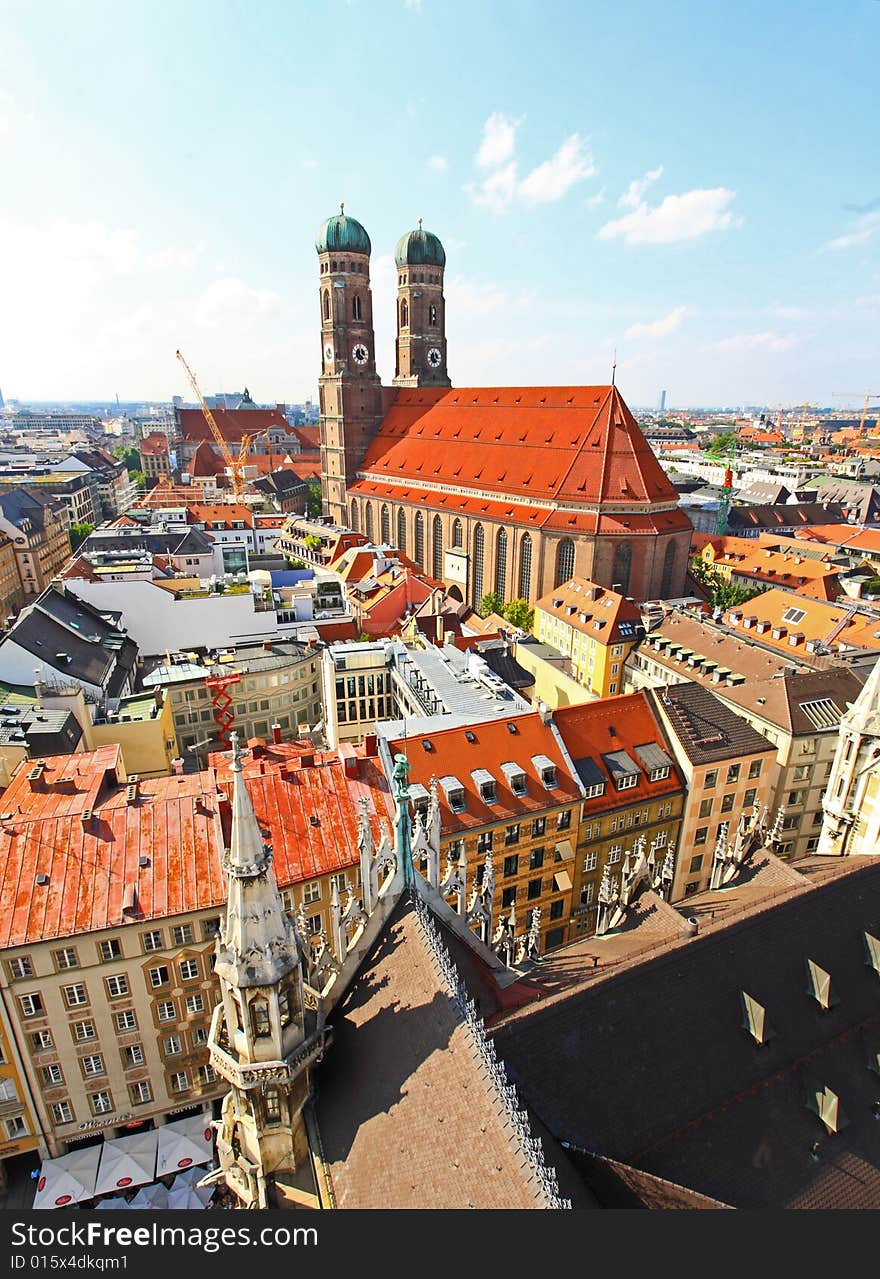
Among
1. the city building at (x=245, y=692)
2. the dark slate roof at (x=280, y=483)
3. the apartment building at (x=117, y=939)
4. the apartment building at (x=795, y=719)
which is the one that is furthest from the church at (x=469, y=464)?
the apartment building at (x=117, y=939)

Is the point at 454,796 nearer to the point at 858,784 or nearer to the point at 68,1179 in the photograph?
the point at 858,784

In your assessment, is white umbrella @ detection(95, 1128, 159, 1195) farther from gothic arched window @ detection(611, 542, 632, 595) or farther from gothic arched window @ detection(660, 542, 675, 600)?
gothic arched window @ detection(660, 542, 675, 600)

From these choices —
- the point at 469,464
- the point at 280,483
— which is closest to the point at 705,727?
the point at 469,464

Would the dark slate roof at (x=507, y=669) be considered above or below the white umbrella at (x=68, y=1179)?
above

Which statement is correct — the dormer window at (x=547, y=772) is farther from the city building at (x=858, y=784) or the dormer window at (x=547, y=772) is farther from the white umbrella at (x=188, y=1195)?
the white umbrella at (x=188, y=1195)

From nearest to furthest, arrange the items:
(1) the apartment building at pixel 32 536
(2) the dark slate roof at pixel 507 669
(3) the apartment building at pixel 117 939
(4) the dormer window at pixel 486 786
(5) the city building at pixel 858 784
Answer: (3) the apartment building at pixel 117 939, (5) the city building at pixel 858 784, (4) the dormer window at pixel 486 786, (2) the dark slate roof at pixel 507 669, (1) the apartment building at pixel 32 536

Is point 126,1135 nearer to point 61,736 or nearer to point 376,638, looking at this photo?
point 61,736

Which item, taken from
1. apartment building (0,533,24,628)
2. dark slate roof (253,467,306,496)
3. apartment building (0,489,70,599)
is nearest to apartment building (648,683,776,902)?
apartment building (0,533,24,628)
